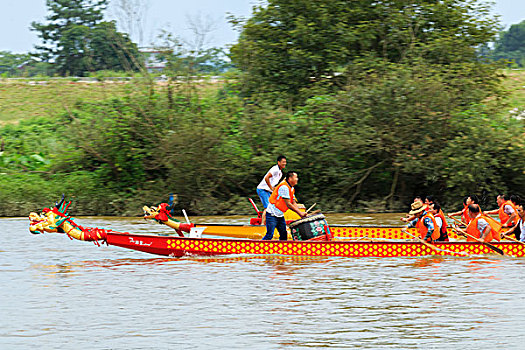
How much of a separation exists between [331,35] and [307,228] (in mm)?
14697

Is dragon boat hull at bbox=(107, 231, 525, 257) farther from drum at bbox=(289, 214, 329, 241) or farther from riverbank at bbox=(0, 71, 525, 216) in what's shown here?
riverbank at bbox=(0, 71, 525, 216)

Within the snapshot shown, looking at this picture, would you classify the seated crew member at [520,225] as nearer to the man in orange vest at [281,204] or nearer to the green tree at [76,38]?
the man in orange vest at [281,204]

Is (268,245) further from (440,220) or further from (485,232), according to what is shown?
(485,232)

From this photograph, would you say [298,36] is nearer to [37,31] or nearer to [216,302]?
[216,302]

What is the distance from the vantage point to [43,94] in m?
41.2

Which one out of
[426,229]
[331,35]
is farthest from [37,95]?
[426,229]

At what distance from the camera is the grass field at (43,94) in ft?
124

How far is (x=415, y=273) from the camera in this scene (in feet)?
40.9

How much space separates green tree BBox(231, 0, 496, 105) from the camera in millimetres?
26719

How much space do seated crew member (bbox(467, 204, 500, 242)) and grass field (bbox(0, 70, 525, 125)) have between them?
2437cm

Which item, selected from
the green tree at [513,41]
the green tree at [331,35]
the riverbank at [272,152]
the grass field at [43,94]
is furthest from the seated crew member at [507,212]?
the green tree at [513,41]

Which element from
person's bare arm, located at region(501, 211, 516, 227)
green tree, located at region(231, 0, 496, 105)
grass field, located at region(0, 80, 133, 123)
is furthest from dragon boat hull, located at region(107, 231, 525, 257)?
grass field, located at region(0, 80, 133, 123)

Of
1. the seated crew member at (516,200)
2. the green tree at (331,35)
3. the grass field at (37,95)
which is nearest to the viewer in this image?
the seated crew member at (516,200)

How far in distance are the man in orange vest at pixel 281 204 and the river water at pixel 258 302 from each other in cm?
72
